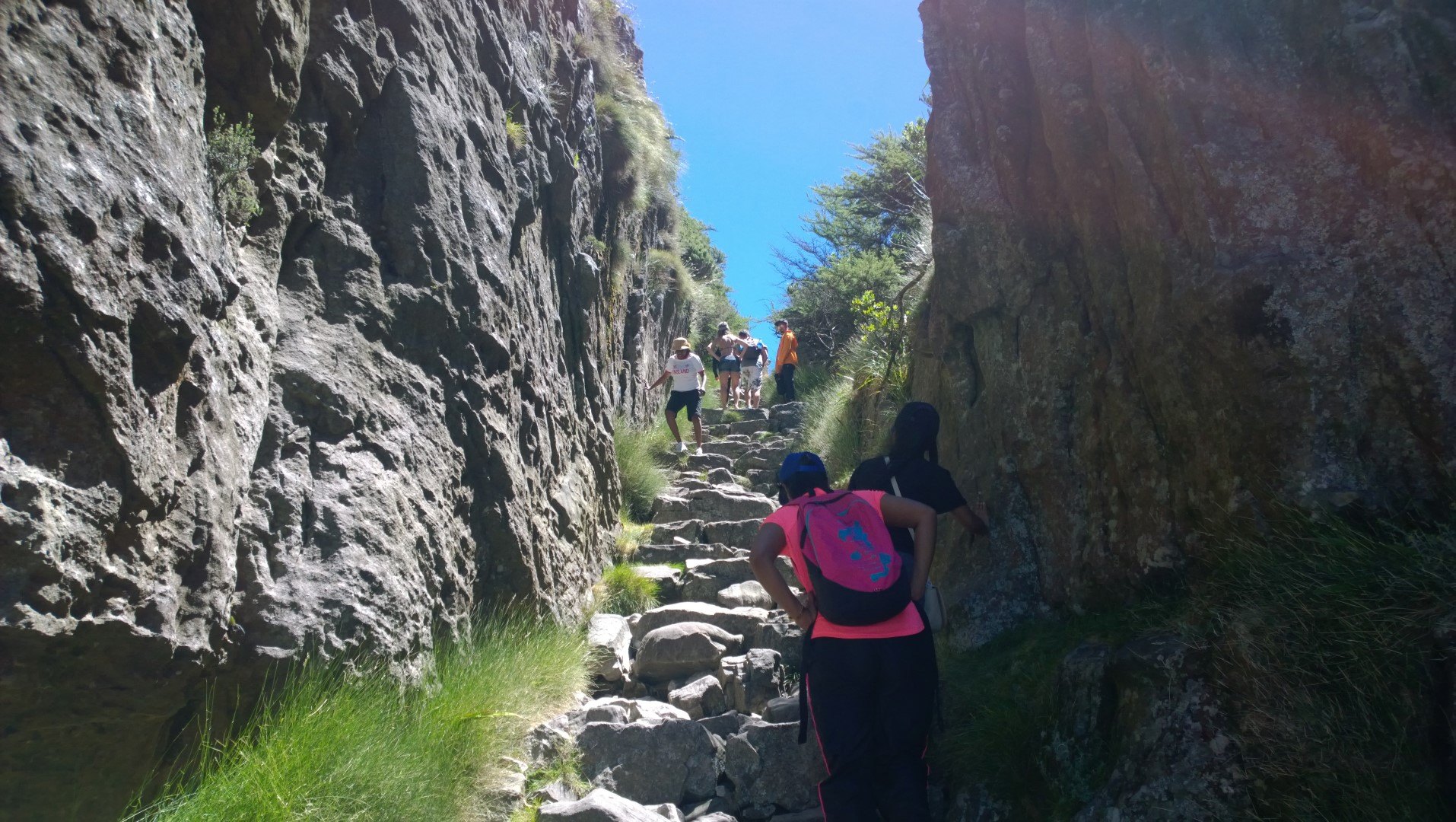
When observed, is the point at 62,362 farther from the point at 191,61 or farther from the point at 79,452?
the point at 191,61

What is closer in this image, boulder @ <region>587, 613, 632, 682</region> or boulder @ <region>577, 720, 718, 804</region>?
boulder @ <region>577, 720, 718, 804</region>

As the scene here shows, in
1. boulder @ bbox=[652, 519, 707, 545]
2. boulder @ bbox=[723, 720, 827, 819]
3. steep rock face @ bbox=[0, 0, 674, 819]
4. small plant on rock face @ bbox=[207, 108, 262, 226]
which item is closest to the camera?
steep rock face @ bbox=[0, 0, 674, 819]

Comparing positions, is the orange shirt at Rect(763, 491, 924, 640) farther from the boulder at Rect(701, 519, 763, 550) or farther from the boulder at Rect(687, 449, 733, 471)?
the boulder at Rect(687, 449, 733, 471)

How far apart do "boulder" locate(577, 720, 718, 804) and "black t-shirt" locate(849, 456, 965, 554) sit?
6.24 ft

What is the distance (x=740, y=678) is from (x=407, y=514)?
269 centimetres

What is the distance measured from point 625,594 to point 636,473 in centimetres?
338

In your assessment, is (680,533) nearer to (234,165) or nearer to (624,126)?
(624,126)

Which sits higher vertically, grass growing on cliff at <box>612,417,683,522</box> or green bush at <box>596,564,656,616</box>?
grass growing on cliff at <box>612,417,683,522</box>

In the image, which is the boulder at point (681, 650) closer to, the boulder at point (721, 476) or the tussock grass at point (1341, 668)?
the tussock grass at point (1341, 668)

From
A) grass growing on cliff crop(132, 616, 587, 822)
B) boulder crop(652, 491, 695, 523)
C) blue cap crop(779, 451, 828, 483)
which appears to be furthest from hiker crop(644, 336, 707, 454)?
blue cap crop(779, 451, 828, 483)

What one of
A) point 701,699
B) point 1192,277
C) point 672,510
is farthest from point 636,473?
point 1192,277

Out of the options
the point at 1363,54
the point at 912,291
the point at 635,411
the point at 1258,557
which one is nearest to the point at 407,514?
the point at 1258,557

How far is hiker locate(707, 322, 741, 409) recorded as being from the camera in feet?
62.8

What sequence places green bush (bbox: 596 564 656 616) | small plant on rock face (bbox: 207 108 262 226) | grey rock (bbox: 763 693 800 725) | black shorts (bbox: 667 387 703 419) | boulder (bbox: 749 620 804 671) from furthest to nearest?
1. black shorts (bbox: 667 387 703 419)
2. green bush (bbox: 596 564 656 616)
3. boulder (bbox: 749 620 804 671)
4. grey rock (bbox: 763 693 800 725)
5. small plant on rock face (bbox: 207 108 262 226)
